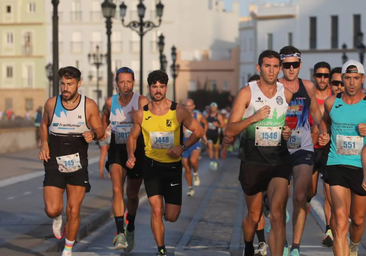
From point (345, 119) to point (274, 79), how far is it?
0.79 meters

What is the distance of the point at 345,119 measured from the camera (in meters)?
9.39

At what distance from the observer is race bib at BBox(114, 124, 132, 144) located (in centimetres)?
1173

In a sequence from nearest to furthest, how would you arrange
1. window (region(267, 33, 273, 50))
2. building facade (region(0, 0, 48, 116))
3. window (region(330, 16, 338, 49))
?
window (region(330, 16, 338, 49))
window (region(267, 33, 273, 50))
building facade (region(0, 0, 48, 116))

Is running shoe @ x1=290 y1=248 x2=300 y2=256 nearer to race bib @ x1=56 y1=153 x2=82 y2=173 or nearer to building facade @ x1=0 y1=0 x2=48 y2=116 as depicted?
race bib @ x1=56 y1=153 x2=82 y2=173

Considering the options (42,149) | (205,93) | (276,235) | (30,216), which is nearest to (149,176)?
(42,149)

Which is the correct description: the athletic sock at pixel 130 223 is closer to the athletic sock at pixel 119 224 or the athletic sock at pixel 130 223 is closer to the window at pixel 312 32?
the athletic sock at pixel 119 224

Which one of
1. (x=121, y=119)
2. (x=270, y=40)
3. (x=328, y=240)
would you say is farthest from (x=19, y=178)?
(x=270, y=40)

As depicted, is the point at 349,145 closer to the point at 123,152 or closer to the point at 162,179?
the point at 162,179

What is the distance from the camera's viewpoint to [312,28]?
79125mm

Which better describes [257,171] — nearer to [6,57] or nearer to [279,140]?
[279,140]

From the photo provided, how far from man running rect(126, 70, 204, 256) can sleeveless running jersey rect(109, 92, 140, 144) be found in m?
1.26

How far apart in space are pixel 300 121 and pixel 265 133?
146cm

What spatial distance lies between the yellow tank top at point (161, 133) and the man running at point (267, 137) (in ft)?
3.35

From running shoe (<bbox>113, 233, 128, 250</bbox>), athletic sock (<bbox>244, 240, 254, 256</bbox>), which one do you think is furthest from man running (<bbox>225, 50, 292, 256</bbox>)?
running shoe (<bbox>113, 233, 128, 250</bbox>)
